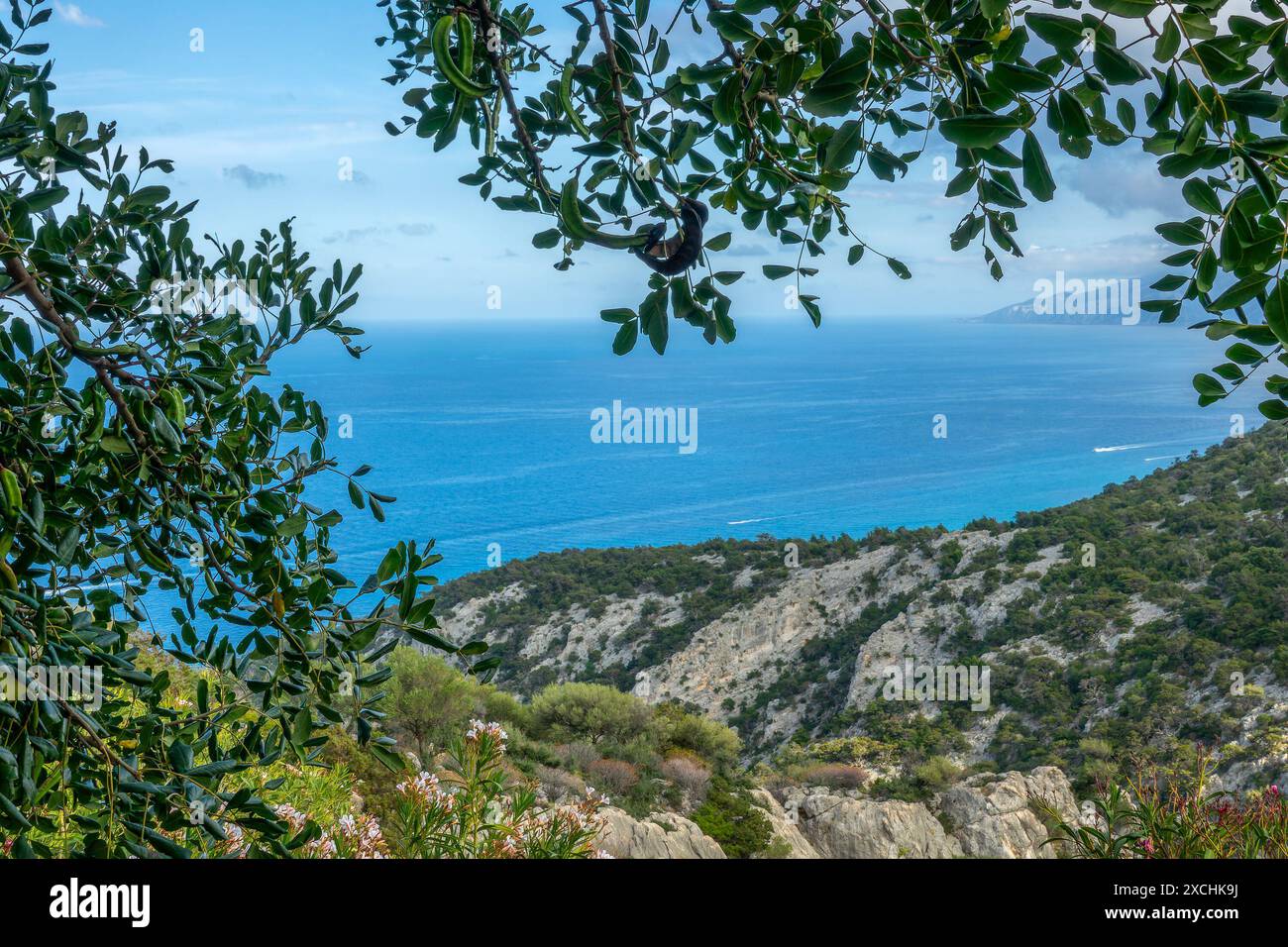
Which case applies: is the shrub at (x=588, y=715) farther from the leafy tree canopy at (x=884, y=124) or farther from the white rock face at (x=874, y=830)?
the leafy tree canopy at (x=884, y=124)

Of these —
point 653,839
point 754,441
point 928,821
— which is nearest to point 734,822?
point 928,821

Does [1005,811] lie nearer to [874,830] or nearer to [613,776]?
[874,830]

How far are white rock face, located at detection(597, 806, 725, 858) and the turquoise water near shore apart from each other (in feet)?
52.6

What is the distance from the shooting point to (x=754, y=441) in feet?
167

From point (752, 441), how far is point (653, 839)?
44.8 m

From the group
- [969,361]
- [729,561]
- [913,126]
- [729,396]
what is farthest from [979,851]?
[969,361]

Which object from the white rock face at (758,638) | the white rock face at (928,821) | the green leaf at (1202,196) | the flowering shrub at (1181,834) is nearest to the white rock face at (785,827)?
the white rock face at (928,821)

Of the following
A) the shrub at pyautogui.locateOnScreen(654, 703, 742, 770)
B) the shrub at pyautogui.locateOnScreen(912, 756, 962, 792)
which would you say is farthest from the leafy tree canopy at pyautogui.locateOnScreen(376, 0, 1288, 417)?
the shrub at pyautogui.locateOnScreen(912, 756, 962, 792)

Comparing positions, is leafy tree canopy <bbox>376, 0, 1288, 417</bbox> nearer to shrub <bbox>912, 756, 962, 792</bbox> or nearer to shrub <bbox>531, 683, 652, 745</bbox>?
shrub <bbox>531, 683, 652, 745</bbox>

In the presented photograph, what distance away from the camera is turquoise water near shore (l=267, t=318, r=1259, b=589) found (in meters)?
36.9

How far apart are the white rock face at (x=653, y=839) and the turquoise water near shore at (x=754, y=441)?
1605cm

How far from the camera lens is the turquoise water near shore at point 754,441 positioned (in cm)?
3694

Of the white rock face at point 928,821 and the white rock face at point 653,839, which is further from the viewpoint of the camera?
Result: the white rock face at point 928,821

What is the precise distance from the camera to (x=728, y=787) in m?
10.1
